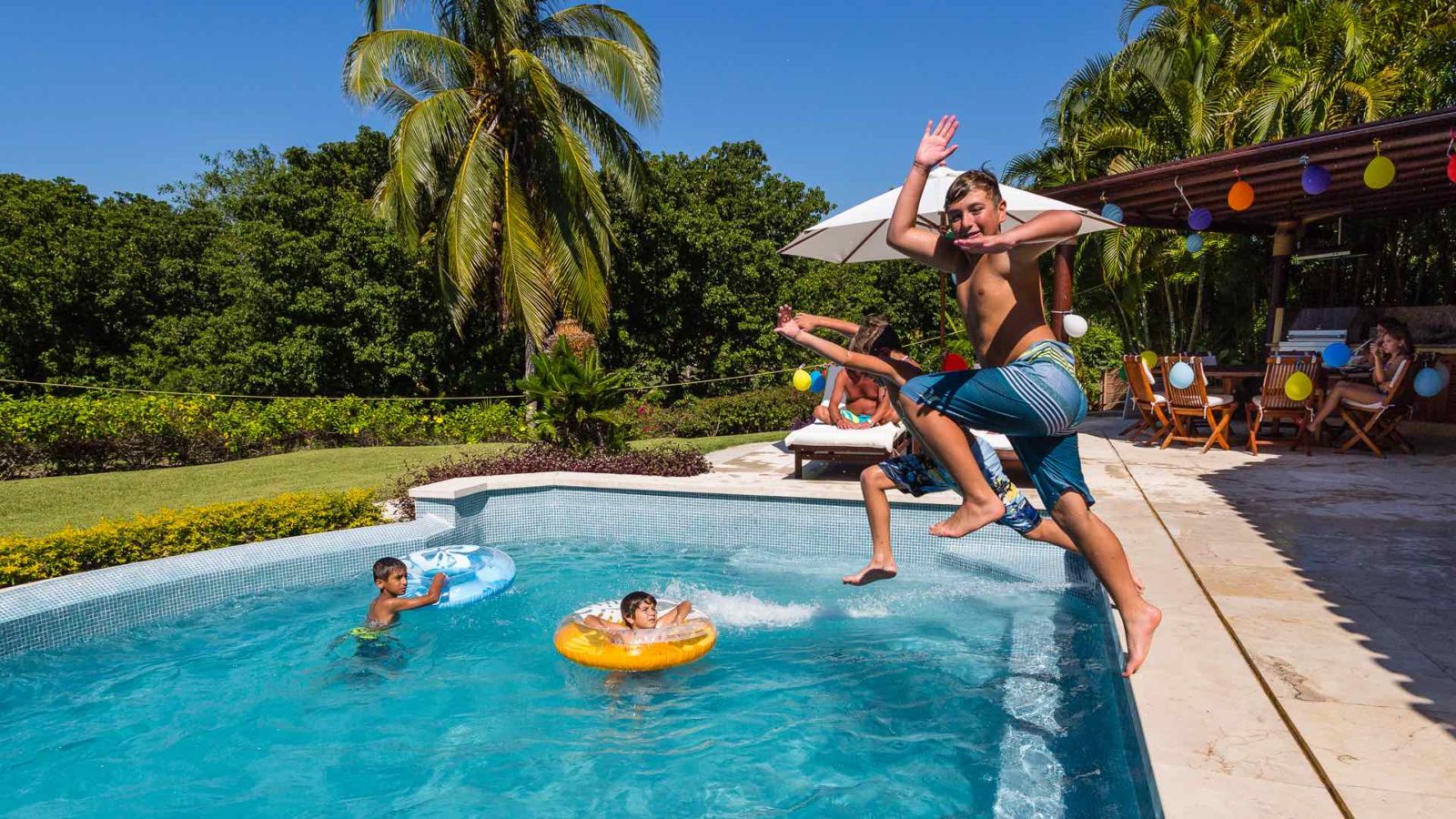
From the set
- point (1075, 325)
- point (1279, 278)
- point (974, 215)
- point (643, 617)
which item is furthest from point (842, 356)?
point (1279, 278)

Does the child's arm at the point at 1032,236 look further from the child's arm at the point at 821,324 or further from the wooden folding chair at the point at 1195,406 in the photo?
the wooden folding chair at the point at 1195,406

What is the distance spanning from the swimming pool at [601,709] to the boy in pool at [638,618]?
11.5 inches

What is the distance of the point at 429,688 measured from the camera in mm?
5730

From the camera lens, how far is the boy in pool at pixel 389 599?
6.30m

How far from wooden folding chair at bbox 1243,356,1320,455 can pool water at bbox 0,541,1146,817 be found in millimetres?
5950

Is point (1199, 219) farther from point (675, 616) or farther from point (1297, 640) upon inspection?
point (675, 616)

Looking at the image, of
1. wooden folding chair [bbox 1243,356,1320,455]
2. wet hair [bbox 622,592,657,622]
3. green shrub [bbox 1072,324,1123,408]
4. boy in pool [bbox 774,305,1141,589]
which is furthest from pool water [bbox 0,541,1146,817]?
green shrub [bbox 1072,324,1123,408]

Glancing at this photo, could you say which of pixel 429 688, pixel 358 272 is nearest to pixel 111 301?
pixel 358 272

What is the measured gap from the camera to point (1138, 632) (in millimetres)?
3510

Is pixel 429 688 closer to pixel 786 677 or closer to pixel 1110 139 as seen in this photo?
pixel 786 677

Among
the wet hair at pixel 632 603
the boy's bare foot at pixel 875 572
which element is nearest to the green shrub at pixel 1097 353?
the wet hair at pixel 632 603

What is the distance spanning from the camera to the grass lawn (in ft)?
31.3

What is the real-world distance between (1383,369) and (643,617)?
940cm

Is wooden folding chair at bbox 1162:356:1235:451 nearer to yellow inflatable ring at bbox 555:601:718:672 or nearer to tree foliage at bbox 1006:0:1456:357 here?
tree foliage at bbox 1006:0:1456:357
